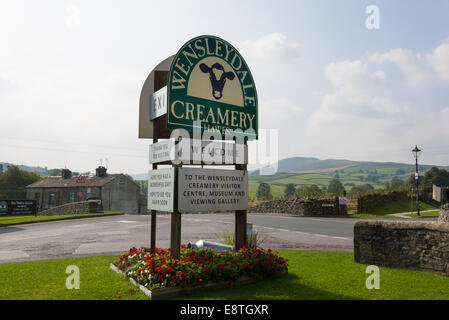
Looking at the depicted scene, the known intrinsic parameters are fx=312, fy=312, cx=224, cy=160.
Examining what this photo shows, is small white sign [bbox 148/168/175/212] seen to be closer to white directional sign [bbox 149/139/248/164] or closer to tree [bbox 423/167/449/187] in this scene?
white directional sign [bbox 149/139/248/164]

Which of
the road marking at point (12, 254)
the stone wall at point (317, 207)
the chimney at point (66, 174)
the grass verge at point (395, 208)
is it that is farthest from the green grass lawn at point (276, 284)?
the chimney at point (66, 174)

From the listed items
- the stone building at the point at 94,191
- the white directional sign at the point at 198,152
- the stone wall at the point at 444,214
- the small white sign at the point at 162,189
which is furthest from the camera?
the stone building at the point at 94,191

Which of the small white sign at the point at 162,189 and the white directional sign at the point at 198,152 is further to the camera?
the white directional sign at the point at 198,152

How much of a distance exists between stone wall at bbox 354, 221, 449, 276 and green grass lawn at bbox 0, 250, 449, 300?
25 cm

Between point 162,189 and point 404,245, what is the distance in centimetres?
581

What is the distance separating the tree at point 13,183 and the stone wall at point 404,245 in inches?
3581

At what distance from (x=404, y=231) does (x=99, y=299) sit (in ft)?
22.1

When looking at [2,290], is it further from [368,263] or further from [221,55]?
[368,263]

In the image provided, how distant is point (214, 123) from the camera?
714 centimetres

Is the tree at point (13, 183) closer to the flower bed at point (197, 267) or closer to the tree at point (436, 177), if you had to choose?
the flower bed at point (197, 267)

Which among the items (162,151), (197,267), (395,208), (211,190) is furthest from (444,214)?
(395,208)

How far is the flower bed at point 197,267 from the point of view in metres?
5.73

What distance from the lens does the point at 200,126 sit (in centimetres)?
692
